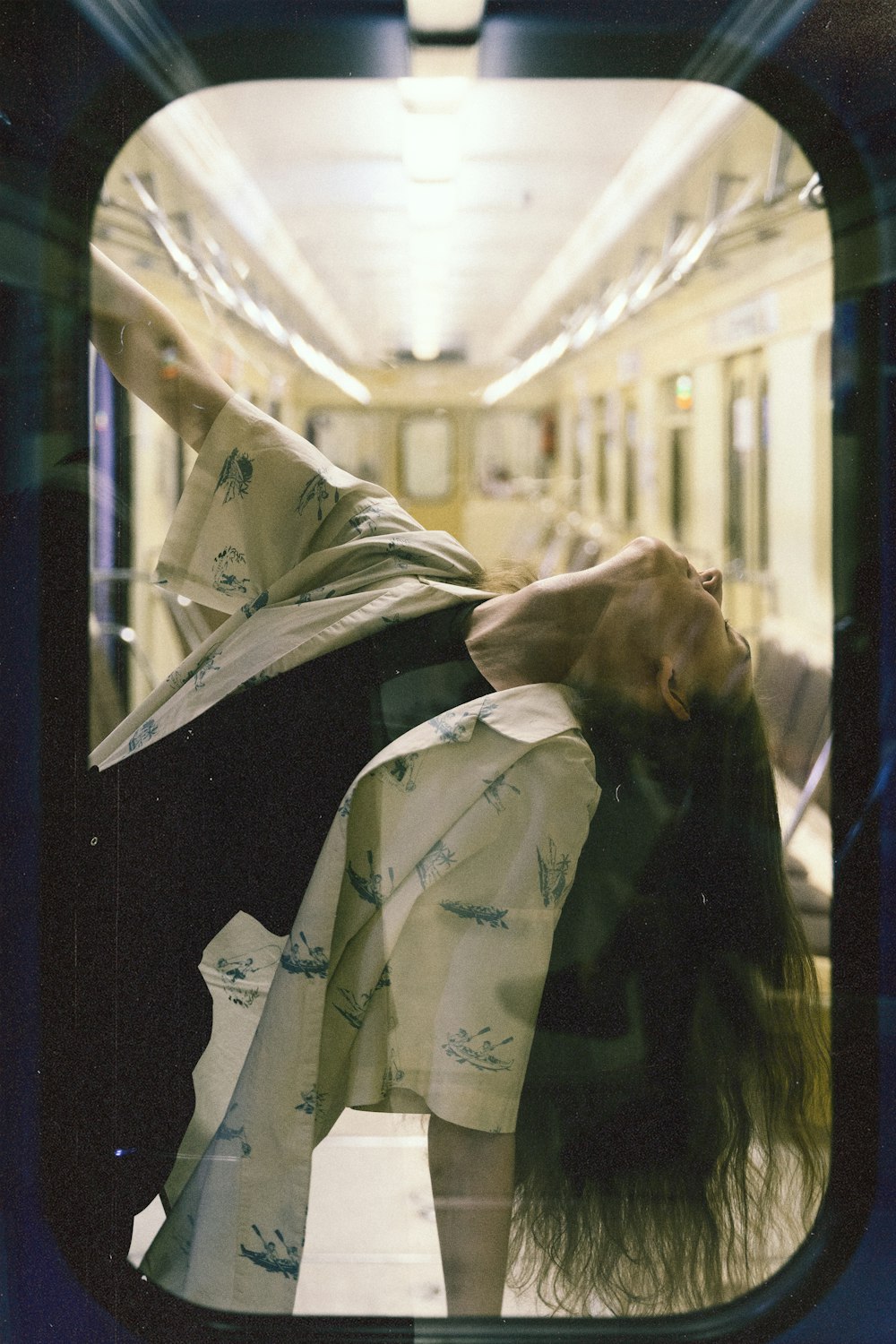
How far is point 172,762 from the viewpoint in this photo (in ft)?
4.62

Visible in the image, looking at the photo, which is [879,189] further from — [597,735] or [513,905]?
[513,905]

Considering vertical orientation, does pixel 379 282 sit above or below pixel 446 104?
below

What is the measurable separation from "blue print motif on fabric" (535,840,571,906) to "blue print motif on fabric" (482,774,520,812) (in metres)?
0.06

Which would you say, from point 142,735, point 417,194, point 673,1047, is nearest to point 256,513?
point 142,735

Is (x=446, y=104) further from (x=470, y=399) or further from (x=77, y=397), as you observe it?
(x=77, y=397)

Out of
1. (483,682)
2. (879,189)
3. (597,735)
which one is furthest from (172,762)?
(879,189)

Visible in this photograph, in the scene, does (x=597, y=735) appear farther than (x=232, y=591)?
No

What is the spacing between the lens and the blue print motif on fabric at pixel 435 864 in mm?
1325

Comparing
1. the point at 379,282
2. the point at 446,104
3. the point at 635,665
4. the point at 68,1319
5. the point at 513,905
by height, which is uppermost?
the point at 446,104

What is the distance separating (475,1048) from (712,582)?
586 mm

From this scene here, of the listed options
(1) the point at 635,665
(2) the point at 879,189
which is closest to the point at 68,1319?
(1) the point at 635,665

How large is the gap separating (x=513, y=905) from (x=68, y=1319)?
29.6 inches

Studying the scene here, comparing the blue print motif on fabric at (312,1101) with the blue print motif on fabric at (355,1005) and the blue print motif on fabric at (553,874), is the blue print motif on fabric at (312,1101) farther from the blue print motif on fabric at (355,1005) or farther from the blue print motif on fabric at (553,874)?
the blue print motif on fabric at (553,874)

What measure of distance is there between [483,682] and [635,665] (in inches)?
6.8
